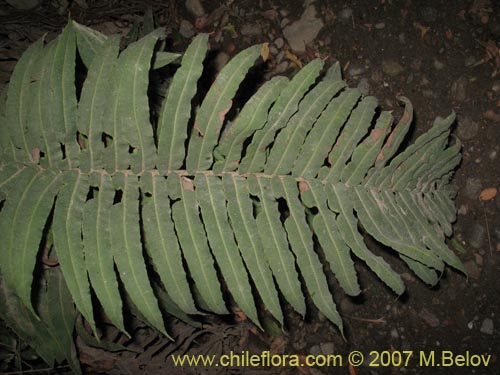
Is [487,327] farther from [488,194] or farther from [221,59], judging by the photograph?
[221,59]

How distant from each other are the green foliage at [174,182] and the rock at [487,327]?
1.13m

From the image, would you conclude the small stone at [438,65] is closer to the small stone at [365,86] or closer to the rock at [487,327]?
the small stone at [365,86]

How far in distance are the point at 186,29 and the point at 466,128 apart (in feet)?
6.27

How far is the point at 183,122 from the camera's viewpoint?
4.52ft

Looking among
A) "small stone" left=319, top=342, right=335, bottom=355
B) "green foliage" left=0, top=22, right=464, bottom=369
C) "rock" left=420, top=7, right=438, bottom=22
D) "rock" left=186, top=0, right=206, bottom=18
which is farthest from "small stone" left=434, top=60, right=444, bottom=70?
"small stone" left=319, top=342, right=335, bottom=355

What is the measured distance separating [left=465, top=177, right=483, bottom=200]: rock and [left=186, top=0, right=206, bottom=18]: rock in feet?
6.67

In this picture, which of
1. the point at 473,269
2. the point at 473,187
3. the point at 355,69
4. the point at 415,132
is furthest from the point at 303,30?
the point at 473,269

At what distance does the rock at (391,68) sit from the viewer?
251 centimetres

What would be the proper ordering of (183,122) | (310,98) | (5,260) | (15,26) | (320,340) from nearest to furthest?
1. (5,260)
2. (183,122)
3. (310,98)
4. (15,26)
5. (320,340)

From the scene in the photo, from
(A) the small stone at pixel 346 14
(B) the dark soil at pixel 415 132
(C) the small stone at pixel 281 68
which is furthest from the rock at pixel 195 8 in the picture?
(A) the small stone at pixel 346 14

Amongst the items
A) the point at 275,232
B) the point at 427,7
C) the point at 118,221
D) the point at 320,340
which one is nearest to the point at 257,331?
the point at 320,340

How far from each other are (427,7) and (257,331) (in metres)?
2.28

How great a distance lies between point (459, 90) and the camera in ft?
7.90

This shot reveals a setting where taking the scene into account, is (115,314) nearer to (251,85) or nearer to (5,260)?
(5,260)
